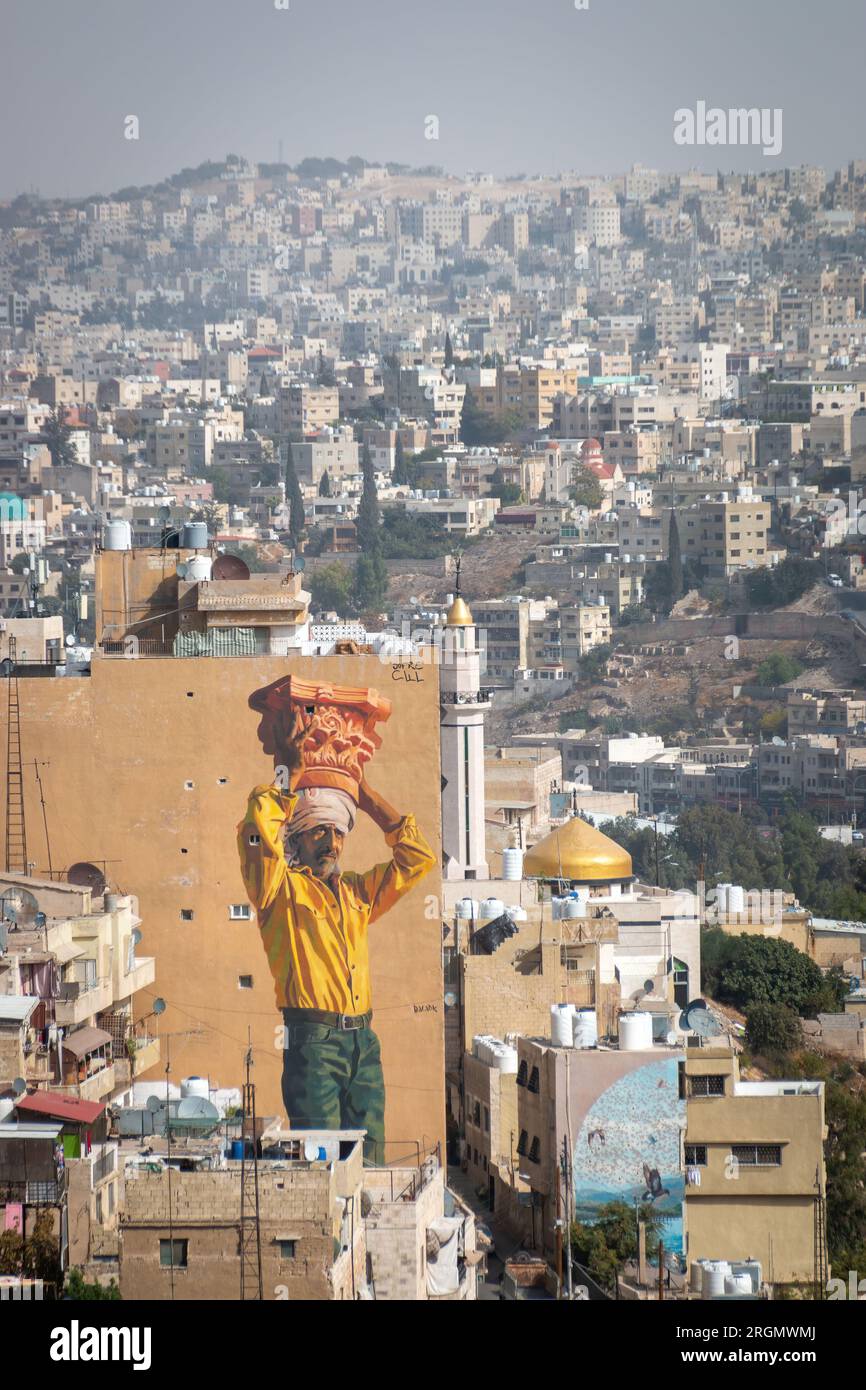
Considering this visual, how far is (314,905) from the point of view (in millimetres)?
15414

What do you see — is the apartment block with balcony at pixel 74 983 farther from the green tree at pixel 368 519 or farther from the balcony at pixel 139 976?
the green tree at pixel 368 519

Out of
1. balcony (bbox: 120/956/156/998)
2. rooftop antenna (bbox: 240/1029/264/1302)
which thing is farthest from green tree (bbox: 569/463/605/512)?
rooftop antenna (bbox: 240/1029/264/1302)

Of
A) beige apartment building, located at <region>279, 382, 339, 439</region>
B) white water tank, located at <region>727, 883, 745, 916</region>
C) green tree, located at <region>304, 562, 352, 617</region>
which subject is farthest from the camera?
beige apartment building, located at <region>279, 382, 339, 439</region>

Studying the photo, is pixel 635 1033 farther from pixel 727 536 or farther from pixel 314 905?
pixel 727 536

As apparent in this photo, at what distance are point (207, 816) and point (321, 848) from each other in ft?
1.94

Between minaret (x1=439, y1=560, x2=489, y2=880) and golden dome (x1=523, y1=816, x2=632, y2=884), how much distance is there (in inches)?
24.2

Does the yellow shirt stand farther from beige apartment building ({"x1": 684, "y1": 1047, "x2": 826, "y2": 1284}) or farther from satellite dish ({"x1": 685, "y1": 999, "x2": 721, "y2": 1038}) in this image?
beige apartment building ({"x1": 684, "y1": 1047, "x2": 826, "y2": 1284})

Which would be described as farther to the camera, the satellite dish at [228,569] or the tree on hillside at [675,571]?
the tree on hillside at [675,571]

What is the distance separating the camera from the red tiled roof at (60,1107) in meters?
12.2

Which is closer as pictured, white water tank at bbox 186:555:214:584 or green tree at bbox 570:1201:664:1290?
green tree at bbox 570:1201:664:1290

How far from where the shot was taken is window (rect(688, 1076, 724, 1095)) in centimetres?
1420

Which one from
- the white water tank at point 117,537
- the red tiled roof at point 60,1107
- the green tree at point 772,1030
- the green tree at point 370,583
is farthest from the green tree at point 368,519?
the red tiled roof at point 60,1107
